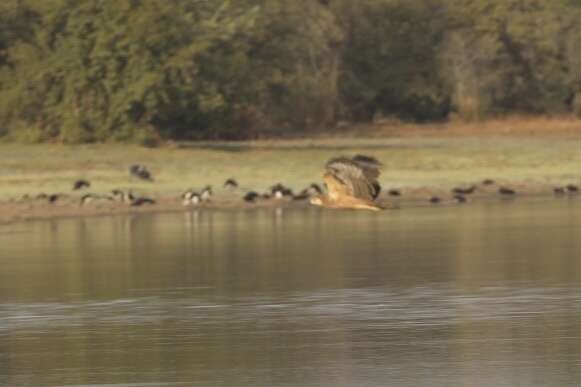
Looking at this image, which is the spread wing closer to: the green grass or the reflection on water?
the reflection on water

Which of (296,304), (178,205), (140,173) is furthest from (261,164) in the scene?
(296,304)

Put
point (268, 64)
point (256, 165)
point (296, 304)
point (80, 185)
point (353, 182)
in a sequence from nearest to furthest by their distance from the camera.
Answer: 1. point (353, 182)
2. point (296, 304)
3. point (80, 185)
4. point (256, 165)
5. point (268, 64)

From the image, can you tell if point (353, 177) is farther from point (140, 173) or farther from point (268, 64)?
point (268, 64)

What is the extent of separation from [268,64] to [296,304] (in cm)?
2883

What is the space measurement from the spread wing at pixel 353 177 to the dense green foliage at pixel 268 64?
24.2m

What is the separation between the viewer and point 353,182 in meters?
12.4

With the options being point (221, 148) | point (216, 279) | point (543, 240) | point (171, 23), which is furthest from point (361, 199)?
point (171, 23)

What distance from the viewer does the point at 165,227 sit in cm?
2436

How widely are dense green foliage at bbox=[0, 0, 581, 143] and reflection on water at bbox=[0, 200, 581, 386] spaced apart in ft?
47.0

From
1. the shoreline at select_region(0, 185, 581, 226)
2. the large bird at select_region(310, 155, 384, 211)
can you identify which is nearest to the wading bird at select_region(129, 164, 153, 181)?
the shoreline at select_region(0, 185, 581, 226)

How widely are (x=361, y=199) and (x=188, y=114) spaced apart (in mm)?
27438

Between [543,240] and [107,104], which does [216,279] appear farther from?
[107,104]

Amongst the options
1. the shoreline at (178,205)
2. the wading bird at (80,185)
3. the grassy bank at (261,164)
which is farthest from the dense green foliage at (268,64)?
the shoreline at (178,205)

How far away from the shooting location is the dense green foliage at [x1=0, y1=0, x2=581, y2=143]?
38.3 meters
